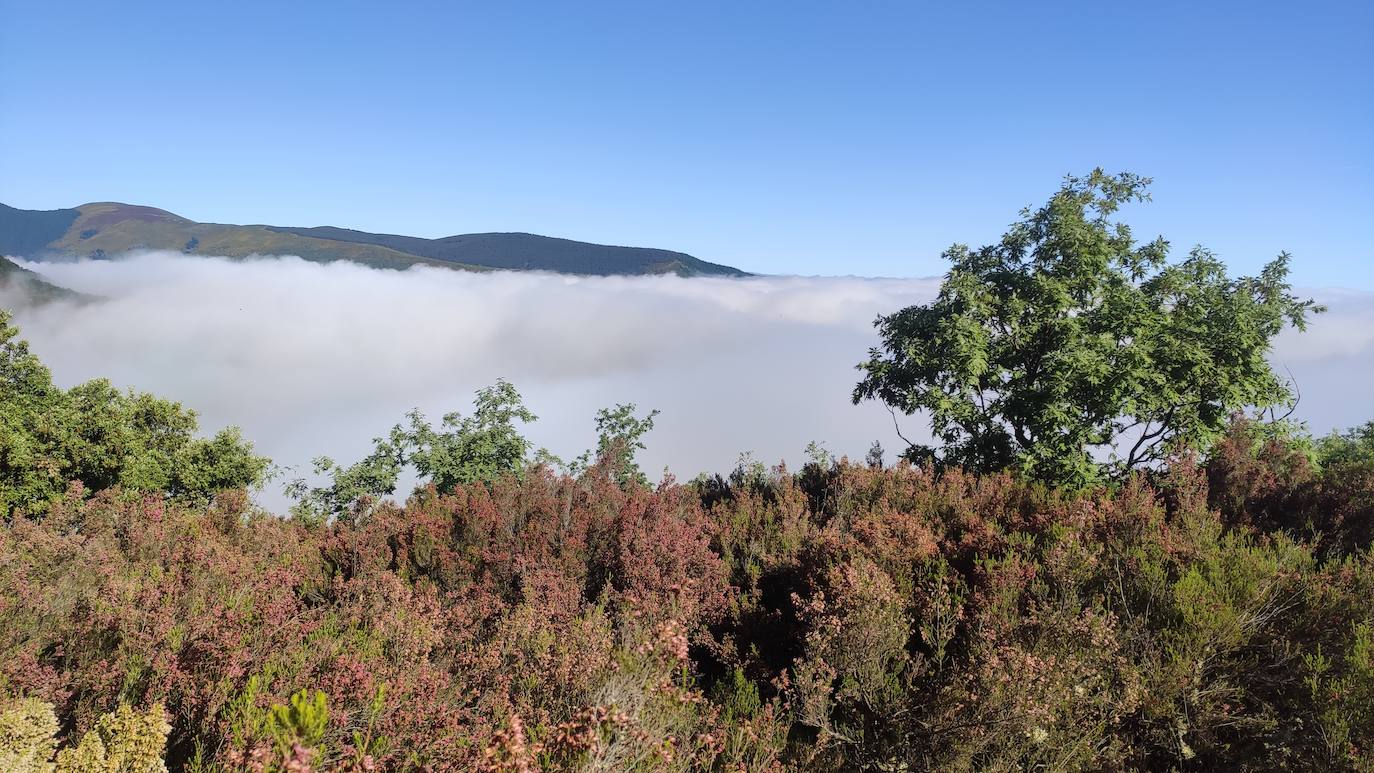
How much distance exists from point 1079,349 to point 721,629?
11.1 m

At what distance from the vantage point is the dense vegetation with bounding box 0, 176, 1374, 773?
5.56 m

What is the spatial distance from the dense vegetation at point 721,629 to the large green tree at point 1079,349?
1.62 feet

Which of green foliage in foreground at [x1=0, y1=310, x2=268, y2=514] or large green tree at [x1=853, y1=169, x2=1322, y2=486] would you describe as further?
green foliage in foreground at [x1=0, y1=310, x2=268, y2=514]

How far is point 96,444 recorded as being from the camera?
21266mm

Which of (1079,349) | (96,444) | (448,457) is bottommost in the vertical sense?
(448,457)

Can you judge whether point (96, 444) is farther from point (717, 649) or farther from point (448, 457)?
point (717, 649)

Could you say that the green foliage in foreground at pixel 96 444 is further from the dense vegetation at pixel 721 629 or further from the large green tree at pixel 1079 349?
the large green tree at pixel 1079 349

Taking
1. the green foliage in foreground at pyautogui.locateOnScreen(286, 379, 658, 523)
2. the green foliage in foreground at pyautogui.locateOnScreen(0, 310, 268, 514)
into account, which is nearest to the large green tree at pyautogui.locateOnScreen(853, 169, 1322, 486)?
the green foliage in foreground at pyautogui.locateOnScreen(286, 379, 658, 523)

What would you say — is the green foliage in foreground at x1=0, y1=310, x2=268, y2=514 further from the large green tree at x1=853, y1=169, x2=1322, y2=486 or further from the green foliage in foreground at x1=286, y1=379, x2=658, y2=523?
the large green tree at x1=853, y1=169, x2=1322, y2=486

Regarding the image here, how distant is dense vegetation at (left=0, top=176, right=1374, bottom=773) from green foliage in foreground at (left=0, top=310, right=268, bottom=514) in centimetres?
758

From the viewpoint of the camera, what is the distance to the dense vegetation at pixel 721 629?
5.56 m

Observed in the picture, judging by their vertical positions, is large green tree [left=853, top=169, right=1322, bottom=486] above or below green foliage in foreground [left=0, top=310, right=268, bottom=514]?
above

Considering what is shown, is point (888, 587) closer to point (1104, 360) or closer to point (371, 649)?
point (371, 649)

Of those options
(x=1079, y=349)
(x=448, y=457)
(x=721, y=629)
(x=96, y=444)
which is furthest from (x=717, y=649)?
(x=96, y=444)
